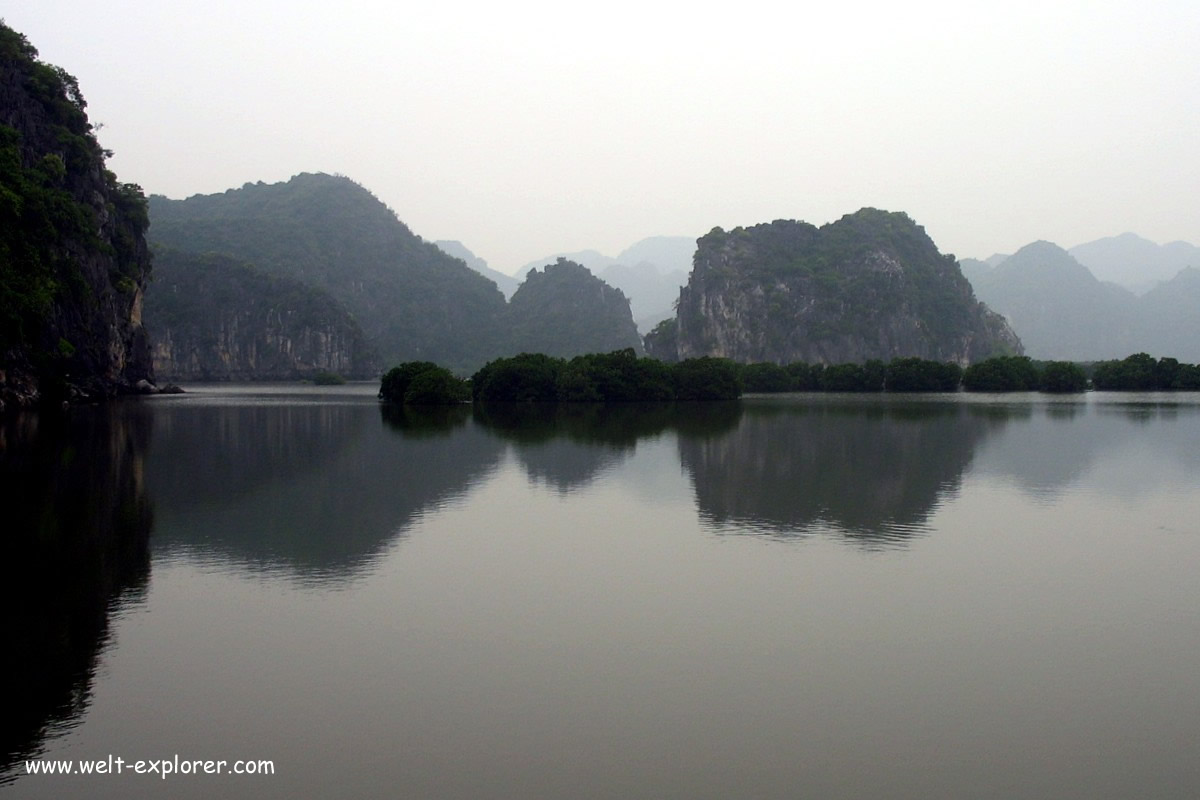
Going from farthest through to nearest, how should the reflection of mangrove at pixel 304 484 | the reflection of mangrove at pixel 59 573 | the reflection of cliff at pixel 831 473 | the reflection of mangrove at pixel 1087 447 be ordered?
the reflection of mangrove at pixel 1087 447, the reflection of cliff at pixel 831 473, the reflection of mangrove at pixel 304 484, the reflection of mangrove at pixel 59 573

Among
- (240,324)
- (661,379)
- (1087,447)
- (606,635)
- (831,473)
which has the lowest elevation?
(606,635)

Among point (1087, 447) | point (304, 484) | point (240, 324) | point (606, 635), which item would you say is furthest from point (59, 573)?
point (240, 324)

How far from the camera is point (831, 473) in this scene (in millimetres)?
23062

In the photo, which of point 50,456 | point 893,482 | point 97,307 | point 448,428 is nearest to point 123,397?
point 97,307

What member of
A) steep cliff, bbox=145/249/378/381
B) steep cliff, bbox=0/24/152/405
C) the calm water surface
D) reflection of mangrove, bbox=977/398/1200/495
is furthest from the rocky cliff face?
the calm water surface

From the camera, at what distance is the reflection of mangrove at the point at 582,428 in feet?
82.1

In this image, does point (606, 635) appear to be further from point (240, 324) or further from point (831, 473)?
point (240, 324)

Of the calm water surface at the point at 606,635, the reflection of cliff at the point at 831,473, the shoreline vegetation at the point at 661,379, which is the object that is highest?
the shoreline vegetation at the point at 661,379

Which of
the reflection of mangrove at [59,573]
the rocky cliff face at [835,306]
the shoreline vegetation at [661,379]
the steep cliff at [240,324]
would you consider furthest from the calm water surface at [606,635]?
the rocky cliff face at [835,306]

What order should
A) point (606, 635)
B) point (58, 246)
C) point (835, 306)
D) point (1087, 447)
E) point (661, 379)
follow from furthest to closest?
point (835, 306)
point (661, 379)
point (58, 246)
point (1087, 447)
point (606, 635)

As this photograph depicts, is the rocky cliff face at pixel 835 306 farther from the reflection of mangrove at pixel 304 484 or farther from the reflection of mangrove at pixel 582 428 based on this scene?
the reflection of mangrove at pixel 304 484

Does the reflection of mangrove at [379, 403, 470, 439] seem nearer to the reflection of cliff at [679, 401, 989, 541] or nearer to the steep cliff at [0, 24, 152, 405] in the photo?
the reflection of cliff at [679, 401, 989, 541]

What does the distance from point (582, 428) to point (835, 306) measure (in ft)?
459

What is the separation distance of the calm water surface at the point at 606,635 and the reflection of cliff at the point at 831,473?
175 millimetres
